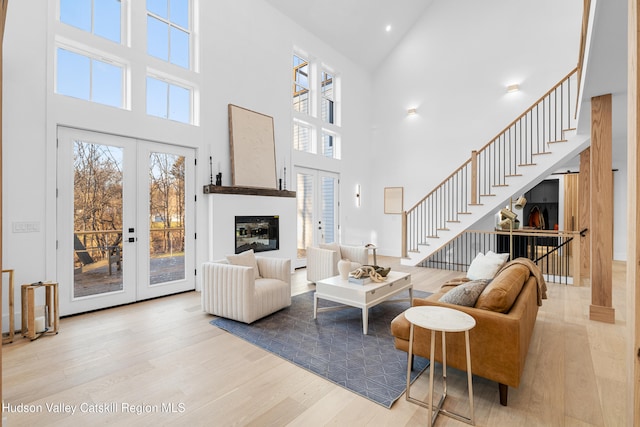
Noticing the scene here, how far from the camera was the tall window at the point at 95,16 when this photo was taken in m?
4.25

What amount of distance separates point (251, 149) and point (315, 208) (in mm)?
2365

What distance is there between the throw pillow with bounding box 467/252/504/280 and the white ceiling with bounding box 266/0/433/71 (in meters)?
6.20

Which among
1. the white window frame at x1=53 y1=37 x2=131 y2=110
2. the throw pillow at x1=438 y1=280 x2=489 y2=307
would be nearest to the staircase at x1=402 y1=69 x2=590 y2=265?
the throw pillow at x1=438 y1=280 x2=489 y2=307

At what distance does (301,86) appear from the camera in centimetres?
→ 796

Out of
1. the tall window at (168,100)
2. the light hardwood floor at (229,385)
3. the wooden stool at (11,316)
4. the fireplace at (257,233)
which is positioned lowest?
the light hardwood floor at (229,385)

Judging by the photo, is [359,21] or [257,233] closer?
[257,233]

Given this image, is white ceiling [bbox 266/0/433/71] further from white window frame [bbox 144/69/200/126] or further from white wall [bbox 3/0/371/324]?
white window frame [bbox 144/69/200/126]

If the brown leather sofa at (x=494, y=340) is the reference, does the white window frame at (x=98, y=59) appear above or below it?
above

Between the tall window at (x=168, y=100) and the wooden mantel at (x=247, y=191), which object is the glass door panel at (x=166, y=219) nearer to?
the wooden mantel at (x=247, y=191)

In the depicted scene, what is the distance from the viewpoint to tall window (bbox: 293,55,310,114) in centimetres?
794

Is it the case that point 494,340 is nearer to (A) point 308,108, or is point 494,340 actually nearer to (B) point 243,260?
(B) point 243,260

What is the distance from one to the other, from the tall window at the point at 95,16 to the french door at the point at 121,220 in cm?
141

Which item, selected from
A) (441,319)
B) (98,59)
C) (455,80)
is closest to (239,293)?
(441,319)

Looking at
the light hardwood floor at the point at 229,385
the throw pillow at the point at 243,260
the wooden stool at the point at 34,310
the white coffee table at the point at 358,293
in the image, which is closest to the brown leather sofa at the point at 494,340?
the light hardwood floor at the point at 229,385
